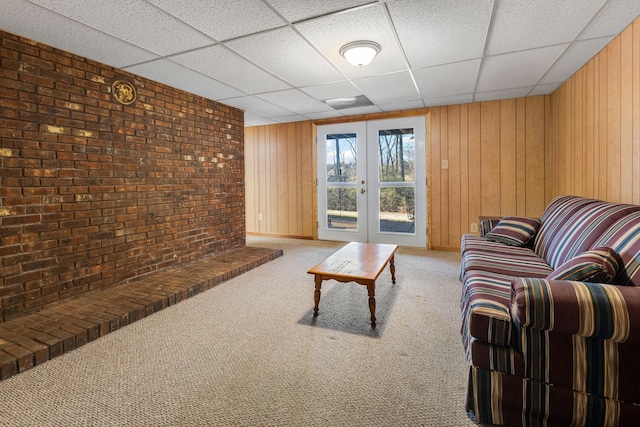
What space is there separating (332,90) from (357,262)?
233 centimetres

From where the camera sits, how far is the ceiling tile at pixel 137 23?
197cm

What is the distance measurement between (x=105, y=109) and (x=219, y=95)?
139cm

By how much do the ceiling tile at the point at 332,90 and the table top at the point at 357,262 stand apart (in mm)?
1891

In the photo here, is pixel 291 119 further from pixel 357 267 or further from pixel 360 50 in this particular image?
pixel 357 267

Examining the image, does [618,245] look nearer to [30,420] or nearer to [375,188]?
[30,420]

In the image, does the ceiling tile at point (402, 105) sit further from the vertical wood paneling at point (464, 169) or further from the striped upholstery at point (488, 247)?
the striped upholstery at point (488, 247)

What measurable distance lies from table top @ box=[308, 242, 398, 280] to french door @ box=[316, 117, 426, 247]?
2054 mm

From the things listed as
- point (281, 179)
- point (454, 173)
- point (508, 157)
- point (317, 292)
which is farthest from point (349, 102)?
point (317, 292)

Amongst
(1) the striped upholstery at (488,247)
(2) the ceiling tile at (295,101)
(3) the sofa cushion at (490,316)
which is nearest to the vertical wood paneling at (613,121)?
(1) the striped upholstery at (488,247)

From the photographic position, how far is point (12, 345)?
1880mm

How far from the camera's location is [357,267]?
7.98 feet

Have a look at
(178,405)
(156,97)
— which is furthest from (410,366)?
(156,97)

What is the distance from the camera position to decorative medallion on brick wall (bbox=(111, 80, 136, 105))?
9.77 feet

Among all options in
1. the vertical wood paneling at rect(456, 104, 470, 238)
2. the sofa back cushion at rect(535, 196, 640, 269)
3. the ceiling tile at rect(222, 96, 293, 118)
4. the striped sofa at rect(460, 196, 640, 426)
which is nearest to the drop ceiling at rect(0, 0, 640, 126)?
the ceiling tile at rect(222, 96, 293, 118)
